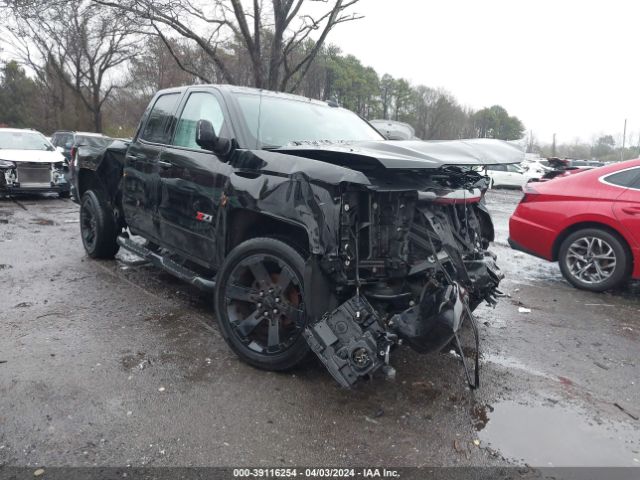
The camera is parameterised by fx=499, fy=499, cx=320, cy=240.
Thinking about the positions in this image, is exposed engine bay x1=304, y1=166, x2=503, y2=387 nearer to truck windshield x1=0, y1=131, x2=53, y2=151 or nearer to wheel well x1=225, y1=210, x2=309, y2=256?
wheel well x1=225, y1=210, x2=309, y2=256

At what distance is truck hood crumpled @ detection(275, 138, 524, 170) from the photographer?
2.92 metres

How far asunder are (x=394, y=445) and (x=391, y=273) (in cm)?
101

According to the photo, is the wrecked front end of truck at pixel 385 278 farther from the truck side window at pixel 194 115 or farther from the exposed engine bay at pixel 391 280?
the truck side window at pixel 194 115

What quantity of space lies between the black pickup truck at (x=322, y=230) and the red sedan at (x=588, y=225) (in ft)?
7.40

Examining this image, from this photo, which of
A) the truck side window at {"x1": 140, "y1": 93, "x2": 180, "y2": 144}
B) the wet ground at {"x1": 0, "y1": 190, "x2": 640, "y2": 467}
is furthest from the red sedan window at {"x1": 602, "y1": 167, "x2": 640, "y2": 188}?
the truck side window at {"x1": 140, "y1": 93, "x2": 180, "y2": 144}

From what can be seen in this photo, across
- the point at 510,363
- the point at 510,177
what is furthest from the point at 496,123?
the point at 510,363

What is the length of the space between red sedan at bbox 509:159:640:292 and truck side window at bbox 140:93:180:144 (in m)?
4.47

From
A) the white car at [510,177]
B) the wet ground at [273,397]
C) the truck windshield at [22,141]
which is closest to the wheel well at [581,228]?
the wet ground at [273,397]

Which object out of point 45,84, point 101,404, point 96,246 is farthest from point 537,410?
point 45,84

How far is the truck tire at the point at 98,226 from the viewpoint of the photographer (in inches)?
238

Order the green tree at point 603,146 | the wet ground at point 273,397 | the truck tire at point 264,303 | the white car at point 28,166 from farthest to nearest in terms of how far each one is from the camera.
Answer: the green tree at point 603,146 < the white car at point 28,166 < the truck tire at point 264,303 < the wet ground at point 273,397

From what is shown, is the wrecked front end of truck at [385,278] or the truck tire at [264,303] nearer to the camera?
the wrecked front end of truck at [385,278]

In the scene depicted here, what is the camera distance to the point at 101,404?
10.0 ft

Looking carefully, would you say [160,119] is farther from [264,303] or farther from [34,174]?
[34,174]
